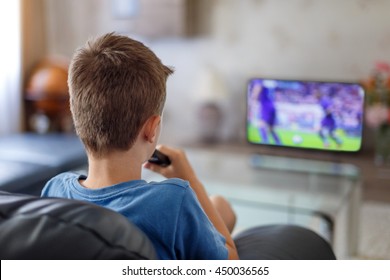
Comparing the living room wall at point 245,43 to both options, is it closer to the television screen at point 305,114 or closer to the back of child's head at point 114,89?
the television screen at point 305,114

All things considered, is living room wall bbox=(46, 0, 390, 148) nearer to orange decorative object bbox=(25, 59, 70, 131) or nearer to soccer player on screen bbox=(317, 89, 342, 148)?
soccer player on screen bbox=(317, 89, 342, 148)

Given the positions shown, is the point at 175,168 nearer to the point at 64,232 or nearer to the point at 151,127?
the point at 151,127

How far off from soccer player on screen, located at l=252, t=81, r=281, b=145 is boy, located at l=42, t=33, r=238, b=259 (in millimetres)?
2558

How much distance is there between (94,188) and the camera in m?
1.06

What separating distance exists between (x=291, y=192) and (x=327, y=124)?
971 millimetres

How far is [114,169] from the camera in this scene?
3.43 feet

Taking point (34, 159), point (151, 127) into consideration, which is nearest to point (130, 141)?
point (151, 127)

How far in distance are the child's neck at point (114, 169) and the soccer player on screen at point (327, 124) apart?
257 centimetres

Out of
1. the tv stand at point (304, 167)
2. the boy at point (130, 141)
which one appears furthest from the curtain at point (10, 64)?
the boy at point (130, 141)

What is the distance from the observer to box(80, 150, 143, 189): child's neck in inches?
41.1

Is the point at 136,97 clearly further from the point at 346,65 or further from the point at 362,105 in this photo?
the point at 346,65

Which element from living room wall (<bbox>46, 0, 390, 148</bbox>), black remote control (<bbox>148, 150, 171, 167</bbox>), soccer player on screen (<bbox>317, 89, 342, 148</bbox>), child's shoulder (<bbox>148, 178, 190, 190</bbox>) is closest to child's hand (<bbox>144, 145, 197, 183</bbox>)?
black remote control (<bbox>148, 150, 171, 167</bbox>)

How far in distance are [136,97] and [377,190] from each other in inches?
Answer: 105
